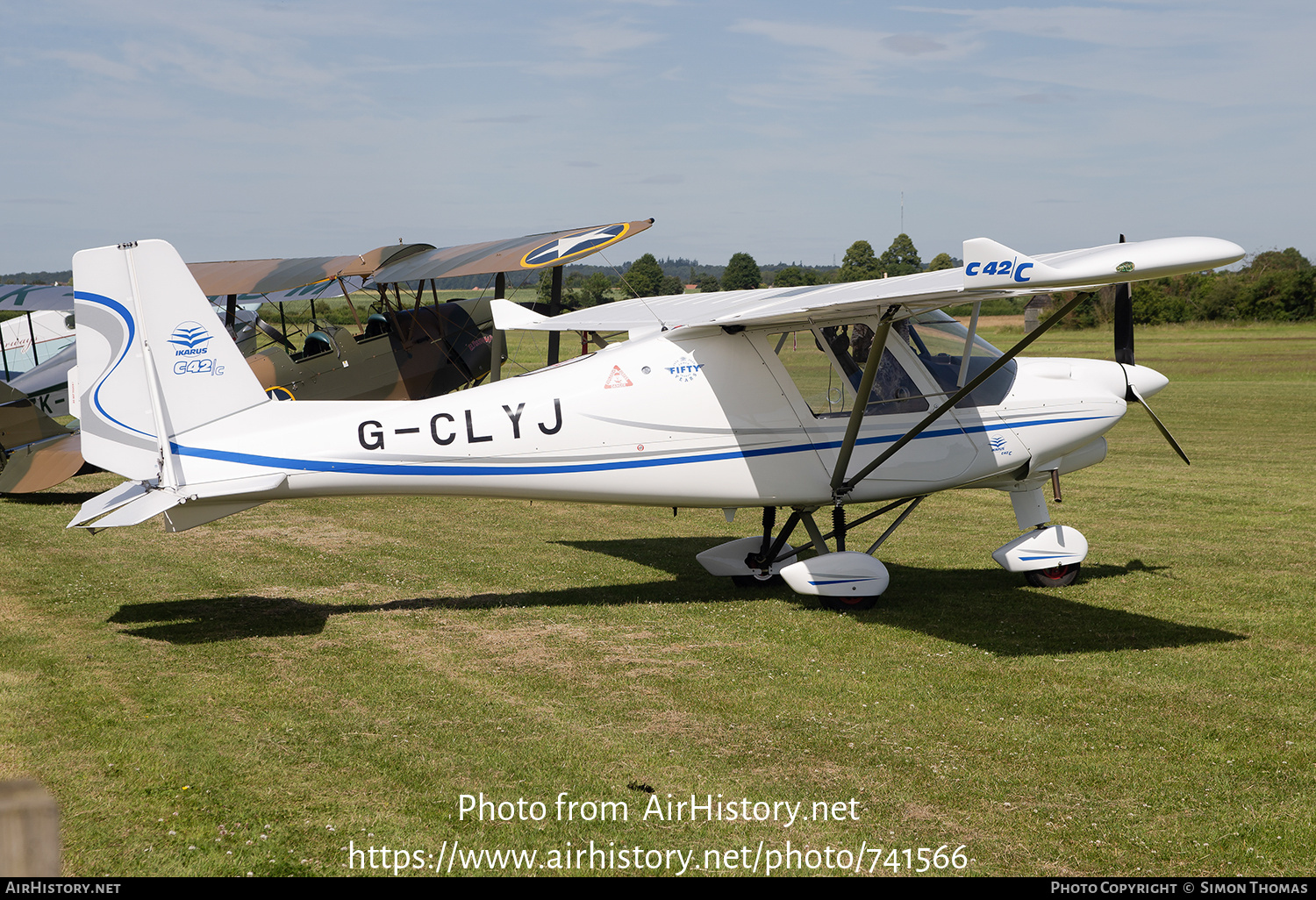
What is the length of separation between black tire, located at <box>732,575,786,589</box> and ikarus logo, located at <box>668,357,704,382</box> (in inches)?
81.4

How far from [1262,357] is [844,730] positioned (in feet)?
120

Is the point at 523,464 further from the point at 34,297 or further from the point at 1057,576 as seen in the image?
the point at 34,297

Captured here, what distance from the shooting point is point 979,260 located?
5.93 m

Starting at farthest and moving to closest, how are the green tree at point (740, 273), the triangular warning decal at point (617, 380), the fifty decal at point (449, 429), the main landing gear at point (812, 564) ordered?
1. the green tree at point (740, 273)
2. the main landing gear at point (812, 564)
3. the triangular warning decal at point (617, 380)
4. the fifty decal at point (449, 429)

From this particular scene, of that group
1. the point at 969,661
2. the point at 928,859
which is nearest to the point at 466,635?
the point at 969,661

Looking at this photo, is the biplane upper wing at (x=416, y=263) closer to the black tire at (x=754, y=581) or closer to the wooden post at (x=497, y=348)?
the wooden post at (x=497, y=348)

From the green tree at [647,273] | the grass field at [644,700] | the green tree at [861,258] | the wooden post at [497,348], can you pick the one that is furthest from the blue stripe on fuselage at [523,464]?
the green tree at [861,258]

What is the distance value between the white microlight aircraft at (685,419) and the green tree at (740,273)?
58.8 meters

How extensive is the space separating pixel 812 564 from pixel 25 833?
651 cm

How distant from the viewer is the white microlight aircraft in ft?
22.5

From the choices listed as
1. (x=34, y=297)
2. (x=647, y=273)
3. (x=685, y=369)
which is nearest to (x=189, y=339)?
(x=685, y=369)

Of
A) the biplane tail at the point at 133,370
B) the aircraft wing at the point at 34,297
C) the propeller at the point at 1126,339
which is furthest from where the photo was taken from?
the aircraft wing at the point at 34,297

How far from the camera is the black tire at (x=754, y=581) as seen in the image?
29.6 feet

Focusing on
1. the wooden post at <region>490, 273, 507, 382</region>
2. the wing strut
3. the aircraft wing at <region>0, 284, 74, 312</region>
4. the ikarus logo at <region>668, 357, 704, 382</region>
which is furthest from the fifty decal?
the aircraft wing at <region>0, 284, 74, 312</region>
